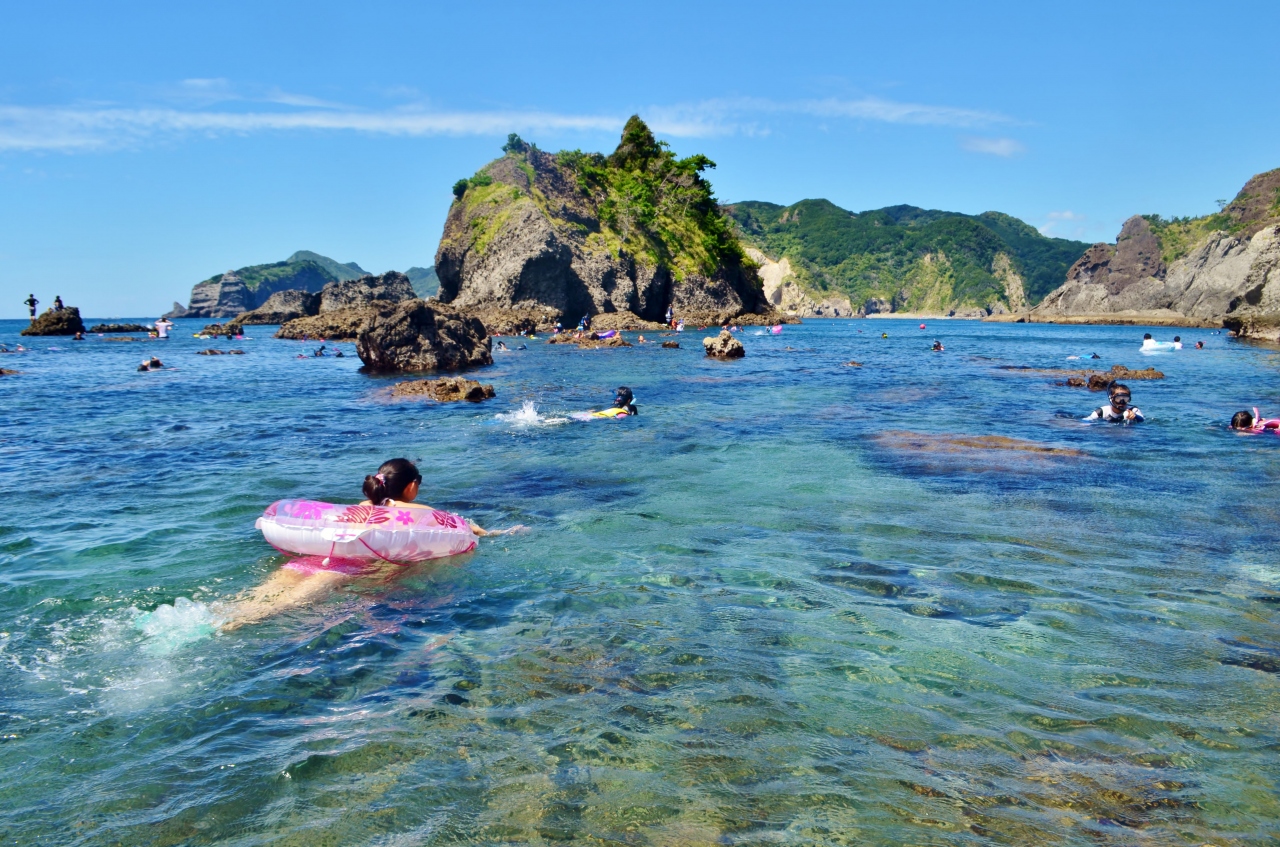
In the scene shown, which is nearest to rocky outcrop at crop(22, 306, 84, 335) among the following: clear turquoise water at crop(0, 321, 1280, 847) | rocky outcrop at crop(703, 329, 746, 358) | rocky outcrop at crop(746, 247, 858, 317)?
rocky outcrop at crop(703, 329, 746, 358)

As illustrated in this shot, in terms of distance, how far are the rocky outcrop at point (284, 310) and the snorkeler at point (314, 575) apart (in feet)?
310

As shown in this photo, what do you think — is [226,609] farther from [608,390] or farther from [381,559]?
[608,390]

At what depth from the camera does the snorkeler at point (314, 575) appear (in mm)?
6441

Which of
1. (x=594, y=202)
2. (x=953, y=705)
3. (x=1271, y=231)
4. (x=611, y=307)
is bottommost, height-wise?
(x=953, y=705)

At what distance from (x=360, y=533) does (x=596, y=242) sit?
77191 mm

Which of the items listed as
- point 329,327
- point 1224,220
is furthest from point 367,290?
point 1224,220

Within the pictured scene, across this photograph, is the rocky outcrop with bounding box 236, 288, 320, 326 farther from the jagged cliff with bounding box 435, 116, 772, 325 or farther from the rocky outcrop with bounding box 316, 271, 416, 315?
the jagged cliff with bounding box 435, 116, 772, 325

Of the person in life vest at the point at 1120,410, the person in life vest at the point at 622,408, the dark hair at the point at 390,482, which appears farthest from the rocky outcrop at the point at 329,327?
the dark hair at the point at 390,482

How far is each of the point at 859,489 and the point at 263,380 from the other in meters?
25.9

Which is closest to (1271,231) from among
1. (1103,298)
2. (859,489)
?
(1103,298)

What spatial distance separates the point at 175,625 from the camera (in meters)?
6.05

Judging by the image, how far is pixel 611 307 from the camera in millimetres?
77562

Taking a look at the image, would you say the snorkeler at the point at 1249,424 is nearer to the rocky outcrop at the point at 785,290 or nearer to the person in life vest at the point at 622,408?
the person in life vest at the point at 622,408

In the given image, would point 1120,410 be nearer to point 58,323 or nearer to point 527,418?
point 527,418
